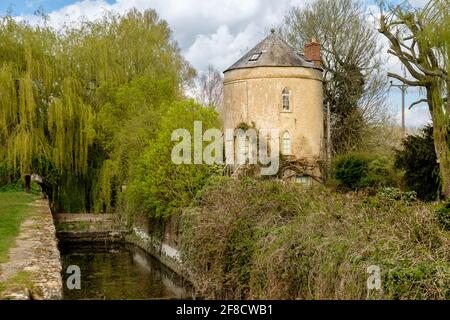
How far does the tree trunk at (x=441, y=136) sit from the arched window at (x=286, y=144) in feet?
34.2

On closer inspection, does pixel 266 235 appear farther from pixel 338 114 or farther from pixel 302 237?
pixel 338 114

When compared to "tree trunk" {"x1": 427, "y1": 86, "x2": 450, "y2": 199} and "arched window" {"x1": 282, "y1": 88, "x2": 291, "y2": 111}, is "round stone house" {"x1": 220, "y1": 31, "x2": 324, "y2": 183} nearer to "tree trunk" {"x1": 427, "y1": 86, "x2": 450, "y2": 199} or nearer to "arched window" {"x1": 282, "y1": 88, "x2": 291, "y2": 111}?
"arched window" {"x1": 282, "y1": 88, "x2": 291, "y2": 111}

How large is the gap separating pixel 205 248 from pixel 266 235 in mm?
2204

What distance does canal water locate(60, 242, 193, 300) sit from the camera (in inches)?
651

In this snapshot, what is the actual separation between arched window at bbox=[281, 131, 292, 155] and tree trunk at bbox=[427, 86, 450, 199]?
10421 mm

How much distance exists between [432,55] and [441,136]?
2.73 metres

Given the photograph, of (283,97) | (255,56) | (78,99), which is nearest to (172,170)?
(78,99)

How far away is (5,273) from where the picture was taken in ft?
34.0

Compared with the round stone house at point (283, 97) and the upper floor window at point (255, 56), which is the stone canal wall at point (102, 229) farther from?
the upper floor window at point (255, 56)

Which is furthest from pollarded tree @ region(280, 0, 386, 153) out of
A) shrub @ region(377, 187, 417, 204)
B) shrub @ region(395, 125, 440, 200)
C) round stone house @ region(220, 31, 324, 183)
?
shrub @ region(377, 187, 417, 204)

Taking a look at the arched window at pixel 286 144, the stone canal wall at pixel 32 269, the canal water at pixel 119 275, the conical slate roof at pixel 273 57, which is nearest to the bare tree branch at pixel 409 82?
the conical slate roof at pixel 273 57

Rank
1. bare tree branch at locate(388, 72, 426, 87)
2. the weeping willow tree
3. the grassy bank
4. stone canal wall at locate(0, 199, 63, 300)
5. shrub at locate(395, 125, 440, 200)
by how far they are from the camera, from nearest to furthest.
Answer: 1. the grassy bank
2. stone canal wall at locate(0, 199, 63, 300)
3. bare tree branch at locate(388, 72, 426, 87)
4. shrub at locate(395, 125, 440, 200)
5. the weeping willow tree

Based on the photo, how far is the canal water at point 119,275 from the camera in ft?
54.2

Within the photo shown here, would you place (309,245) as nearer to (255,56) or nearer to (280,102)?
(280,102)
